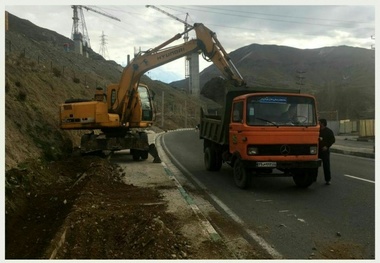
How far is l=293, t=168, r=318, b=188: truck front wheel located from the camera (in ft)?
30.6

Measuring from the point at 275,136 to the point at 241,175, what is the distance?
4.35 feet

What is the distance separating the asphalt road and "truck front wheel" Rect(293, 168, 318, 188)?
0.55ft

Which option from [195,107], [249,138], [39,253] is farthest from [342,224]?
[195,107]

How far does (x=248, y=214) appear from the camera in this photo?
7.08 m

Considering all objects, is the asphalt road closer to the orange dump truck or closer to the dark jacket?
the orange dump truck

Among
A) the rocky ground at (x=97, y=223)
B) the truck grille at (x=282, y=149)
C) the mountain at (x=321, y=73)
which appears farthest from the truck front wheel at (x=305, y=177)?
the mountain at (x=321, y=73)

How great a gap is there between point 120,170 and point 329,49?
143m

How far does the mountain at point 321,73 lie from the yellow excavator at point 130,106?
60.5 metres

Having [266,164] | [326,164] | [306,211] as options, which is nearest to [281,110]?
[266,164]

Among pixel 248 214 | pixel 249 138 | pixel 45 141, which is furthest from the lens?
pixel 45 141

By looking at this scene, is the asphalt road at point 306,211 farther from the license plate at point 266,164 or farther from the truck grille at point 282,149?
the truck grille at point 282,149

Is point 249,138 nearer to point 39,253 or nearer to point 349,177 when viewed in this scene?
point 349,177

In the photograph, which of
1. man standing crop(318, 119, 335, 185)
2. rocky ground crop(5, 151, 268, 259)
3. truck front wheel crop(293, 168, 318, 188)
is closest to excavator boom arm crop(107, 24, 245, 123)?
man standing crop(318, 119, 335, 185)

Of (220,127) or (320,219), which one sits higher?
(220,127)
